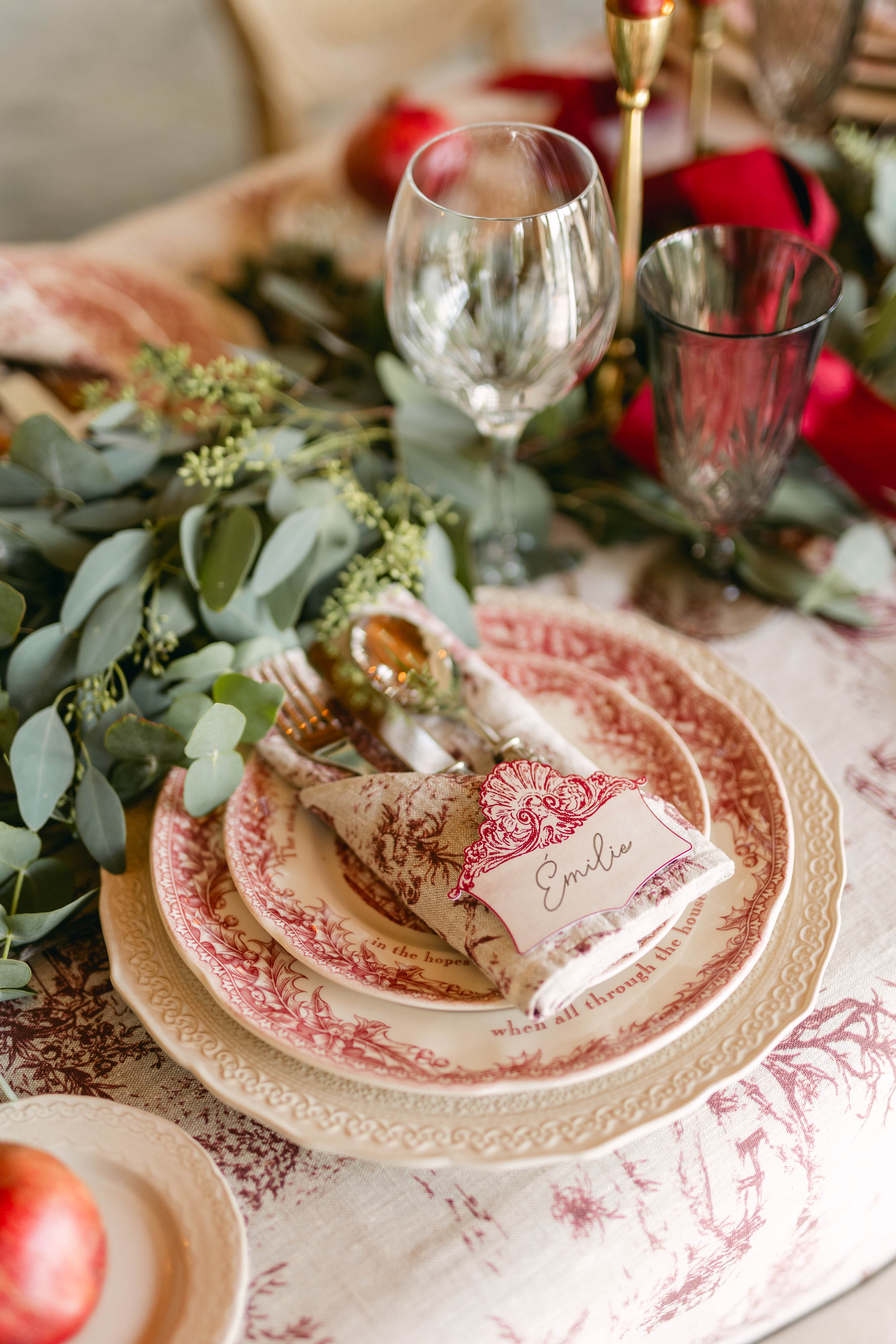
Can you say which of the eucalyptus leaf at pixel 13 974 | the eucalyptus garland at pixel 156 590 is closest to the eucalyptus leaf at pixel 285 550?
the eucalyptus garland at pixel 156 590

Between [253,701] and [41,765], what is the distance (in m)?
0.11

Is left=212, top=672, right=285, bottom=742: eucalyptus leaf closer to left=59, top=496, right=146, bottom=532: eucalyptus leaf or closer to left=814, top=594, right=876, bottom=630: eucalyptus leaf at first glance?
left=59, top=496, right=146, bottom=532: eucalyptus leaf

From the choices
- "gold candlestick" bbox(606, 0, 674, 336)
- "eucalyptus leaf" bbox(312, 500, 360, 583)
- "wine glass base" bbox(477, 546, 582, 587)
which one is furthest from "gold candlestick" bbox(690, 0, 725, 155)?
"eucalyptus leaf" bbox(312, 500, 360, 583)

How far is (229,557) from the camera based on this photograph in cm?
56

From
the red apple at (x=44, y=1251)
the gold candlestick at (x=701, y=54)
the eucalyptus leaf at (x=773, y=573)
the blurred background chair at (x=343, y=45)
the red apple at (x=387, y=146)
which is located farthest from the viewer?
the blurred background chair at (x=343, y=45)

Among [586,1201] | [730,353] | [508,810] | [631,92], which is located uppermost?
[631,92]

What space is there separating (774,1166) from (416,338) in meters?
0.49

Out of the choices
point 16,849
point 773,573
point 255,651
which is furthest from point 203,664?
point 773,573

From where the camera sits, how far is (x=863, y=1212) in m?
0.49

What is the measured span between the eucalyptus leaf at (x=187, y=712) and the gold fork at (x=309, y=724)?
0.04 meters

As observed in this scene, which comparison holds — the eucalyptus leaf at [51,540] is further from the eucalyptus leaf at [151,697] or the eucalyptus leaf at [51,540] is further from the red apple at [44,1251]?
the red apple at [44,1251]

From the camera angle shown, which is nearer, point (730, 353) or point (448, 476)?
point (730, 353)

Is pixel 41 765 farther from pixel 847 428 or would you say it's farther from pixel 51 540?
pixel 847 428

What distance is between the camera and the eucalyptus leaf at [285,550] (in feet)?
1.87
